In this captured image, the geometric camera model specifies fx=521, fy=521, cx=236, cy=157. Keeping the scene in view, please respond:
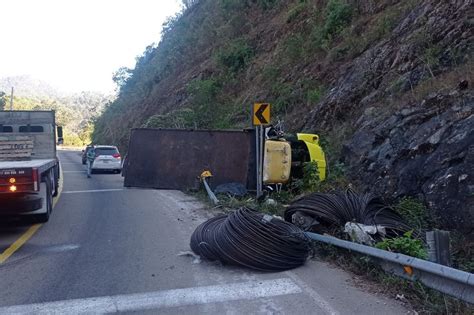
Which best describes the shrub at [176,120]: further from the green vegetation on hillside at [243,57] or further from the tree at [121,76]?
the tree at [121,76]

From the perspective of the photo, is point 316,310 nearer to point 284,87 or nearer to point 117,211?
point 117,211

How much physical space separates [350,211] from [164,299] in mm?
3346

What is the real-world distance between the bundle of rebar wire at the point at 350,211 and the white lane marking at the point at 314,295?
1.60 meters

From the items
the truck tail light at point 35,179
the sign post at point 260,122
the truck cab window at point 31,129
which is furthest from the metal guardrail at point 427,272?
the truck cab window at point 31,129

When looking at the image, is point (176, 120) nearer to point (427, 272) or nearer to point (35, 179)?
point (35, 179)

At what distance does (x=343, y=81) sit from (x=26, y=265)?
1115 cm

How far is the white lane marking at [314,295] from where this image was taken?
199 inches

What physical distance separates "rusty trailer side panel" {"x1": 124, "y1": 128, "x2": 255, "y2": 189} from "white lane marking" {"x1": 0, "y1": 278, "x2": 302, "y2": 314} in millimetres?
7778

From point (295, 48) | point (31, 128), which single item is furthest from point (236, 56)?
point (31, 128)

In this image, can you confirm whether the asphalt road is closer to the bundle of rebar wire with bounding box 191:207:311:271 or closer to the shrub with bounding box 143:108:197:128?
the bundle of rebar wire with bounding box 191:207:311:271

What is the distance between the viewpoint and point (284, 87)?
19875 millimetres

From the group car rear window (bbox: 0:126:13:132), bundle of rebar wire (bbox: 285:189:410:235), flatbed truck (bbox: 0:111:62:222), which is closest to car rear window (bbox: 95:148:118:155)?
flatbed truck (bbox: 0:111:62:222)

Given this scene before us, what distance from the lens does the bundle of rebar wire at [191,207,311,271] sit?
21.5 feet

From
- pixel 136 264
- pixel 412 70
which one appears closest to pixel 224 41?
pixel 412 70
